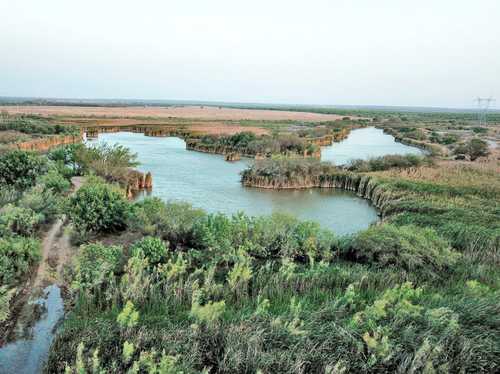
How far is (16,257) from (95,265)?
252cm

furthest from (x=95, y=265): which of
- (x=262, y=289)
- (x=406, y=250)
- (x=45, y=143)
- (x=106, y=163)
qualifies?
(x=45, y=143)

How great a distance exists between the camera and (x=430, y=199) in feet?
61.9

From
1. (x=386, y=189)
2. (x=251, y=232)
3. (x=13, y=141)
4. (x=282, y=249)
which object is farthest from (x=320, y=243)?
(x=13, y=141)

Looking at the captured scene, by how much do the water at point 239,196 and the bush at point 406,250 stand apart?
494cm

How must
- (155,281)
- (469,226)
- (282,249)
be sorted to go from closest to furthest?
1. (155,281)
2. (282,249)
3. (469,226)

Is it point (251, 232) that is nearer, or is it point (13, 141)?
point (251, 232)

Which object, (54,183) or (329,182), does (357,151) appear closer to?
(329,182)

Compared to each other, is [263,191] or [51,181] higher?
[51,181]

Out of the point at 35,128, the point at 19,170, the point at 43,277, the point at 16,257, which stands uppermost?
the point at 35,128

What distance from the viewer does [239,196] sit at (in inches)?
894

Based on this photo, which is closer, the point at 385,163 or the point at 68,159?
the point at 68,159

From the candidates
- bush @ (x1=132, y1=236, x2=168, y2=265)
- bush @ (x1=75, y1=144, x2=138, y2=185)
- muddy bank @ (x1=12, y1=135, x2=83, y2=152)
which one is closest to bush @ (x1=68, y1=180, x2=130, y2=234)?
bush @ (x1=132, y1=236, x2=168, y2=265)

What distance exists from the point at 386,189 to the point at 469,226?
326 inches

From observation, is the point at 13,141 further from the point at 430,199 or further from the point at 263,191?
the point at 430,199
